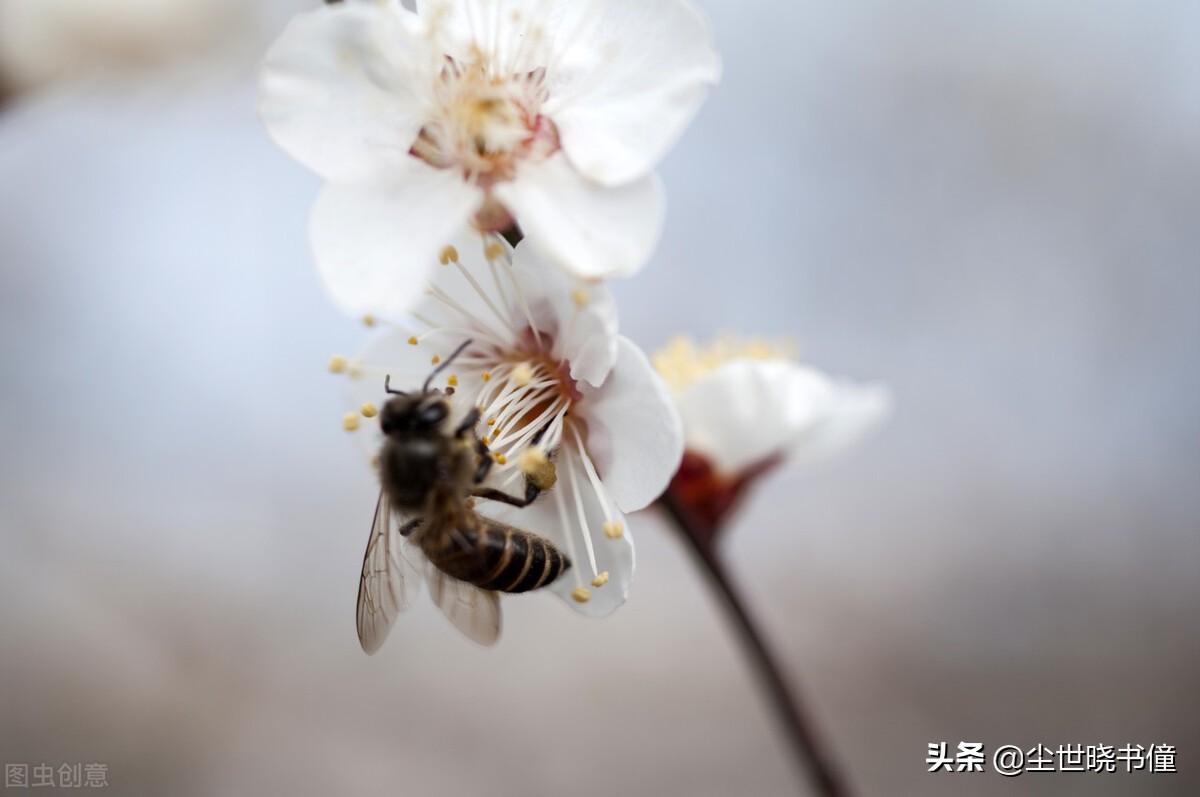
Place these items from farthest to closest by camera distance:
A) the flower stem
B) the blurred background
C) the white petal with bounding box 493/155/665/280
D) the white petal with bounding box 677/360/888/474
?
the blurred background, the white petal with bounding box 677/360/888/474, the flower stem, the white petal with bounding box 493/155/665/280

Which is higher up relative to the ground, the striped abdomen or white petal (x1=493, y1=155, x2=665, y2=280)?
white petal (x1=493, y1=155, x2=665, y2=280)

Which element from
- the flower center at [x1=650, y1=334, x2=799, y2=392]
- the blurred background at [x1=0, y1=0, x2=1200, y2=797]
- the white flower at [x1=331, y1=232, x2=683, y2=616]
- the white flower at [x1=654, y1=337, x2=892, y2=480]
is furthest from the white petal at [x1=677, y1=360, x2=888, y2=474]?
the blurred background at [x1=0, y1=0, x2=1200, y2=797]

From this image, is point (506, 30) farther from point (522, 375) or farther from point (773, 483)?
point (773, 483)

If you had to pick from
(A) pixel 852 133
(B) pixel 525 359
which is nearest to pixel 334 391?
(A) pixel 852 133

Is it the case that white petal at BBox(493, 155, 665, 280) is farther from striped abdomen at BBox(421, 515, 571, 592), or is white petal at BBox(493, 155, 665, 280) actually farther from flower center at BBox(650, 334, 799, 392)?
flower center at BBox(650, 334, 799, 392)

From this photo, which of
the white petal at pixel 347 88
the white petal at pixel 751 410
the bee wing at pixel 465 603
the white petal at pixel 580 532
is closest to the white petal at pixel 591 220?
the white petal at pixel 347 88

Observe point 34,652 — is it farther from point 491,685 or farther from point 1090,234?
point 1090,234

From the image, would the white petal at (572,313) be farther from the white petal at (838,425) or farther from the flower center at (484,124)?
the white petal at (838,425)
